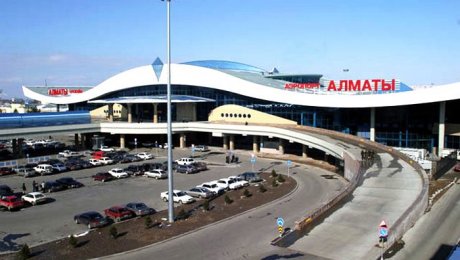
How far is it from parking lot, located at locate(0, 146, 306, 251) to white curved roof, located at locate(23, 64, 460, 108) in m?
12.7

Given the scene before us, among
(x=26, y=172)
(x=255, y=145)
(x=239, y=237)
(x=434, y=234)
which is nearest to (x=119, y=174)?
(x=26, y=172)

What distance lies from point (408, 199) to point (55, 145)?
66821mm

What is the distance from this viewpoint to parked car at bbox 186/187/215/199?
38.3m

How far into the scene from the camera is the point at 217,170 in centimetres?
5316

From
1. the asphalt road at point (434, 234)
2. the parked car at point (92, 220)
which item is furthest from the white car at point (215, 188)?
the asphalt road at point (434, 234)

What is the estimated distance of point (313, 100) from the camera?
6450 cm

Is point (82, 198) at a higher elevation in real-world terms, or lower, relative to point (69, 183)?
lower

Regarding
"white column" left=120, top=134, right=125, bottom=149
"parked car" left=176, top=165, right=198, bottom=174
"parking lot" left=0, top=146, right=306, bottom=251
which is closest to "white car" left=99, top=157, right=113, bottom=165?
"parking lot" left=0, top=146, right=306, bottom=251

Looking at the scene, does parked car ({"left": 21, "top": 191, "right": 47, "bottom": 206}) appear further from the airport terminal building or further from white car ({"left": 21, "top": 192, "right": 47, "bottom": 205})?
the airport terminal building

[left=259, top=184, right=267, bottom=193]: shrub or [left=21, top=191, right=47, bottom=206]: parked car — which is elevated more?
[left=259, top=184, right=267, bottom=193]: shrub

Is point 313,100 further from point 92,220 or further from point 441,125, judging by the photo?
point 92,220

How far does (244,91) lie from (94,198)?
126ft

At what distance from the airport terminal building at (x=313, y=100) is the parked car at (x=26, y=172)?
26060mm

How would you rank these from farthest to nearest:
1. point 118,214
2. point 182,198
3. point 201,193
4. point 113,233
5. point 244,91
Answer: point 244,91 < point 201,193 < point 182,198 < point 118,214 < point 113,233
